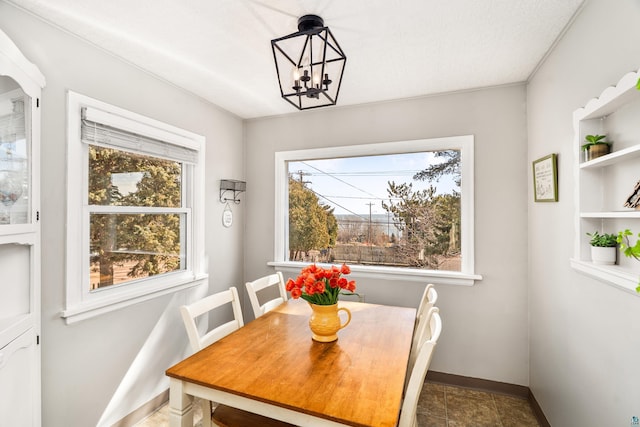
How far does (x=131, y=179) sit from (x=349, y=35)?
1.83m

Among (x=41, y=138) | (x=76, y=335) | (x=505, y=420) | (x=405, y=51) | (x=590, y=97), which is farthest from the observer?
(x=505, y=420)

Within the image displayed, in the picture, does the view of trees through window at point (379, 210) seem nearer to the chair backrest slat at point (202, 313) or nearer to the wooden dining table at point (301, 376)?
the wooden dining table at point (301, 376)

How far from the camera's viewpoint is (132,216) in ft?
7.36

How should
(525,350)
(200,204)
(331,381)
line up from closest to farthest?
1. (331,381)
2. (525,350)
3. (200,204)

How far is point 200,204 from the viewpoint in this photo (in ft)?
9.17

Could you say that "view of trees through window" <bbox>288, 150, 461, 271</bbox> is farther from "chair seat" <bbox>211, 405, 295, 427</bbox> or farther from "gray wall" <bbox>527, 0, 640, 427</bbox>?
"chair seat" <bbox>211, 405, 295, 427</bbox>

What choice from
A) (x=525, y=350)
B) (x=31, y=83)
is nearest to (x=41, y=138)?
(x=31, y=83)

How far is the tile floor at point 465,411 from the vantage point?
2.17 m

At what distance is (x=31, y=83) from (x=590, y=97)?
284cm

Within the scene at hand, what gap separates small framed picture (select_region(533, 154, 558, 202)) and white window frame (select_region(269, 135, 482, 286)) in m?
0.48

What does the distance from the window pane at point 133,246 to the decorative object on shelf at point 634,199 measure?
2853mm

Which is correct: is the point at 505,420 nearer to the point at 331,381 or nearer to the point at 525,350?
the point at 525,350

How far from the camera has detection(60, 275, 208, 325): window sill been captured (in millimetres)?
1777

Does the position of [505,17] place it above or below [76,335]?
above
